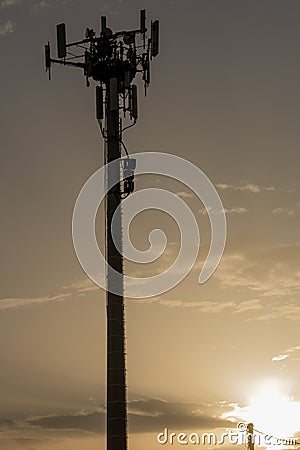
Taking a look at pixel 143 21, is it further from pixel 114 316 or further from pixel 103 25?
pixel 114 316

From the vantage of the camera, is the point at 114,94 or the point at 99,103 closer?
Result: the point at 114,94

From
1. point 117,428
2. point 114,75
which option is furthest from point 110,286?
point 114,75

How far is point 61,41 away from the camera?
279 feet

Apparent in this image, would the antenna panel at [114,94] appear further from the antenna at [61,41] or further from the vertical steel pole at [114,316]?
the antenna at [61,41]

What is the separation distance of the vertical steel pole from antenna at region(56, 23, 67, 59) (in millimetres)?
3858

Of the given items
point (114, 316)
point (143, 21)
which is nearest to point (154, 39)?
point (143, 21)

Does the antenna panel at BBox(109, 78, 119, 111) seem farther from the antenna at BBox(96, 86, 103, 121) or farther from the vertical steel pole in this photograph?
the antenna at BBox(96, 86, 103, 121)

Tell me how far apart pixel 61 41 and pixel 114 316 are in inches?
749

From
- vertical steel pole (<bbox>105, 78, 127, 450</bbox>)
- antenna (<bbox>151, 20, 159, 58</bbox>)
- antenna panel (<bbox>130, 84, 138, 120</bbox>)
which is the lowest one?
vertical steel pole (<bbox>105, 78, 127, 450</bbox>)

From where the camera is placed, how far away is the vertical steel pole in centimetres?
7881

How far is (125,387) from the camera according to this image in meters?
79.4

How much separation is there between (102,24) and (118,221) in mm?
13836

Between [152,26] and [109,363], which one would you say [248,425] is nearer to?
[109,363]

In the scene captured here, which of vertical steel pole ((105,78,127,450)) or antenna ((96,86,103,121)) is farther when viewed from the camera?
antenna ((96,86,103,121))
